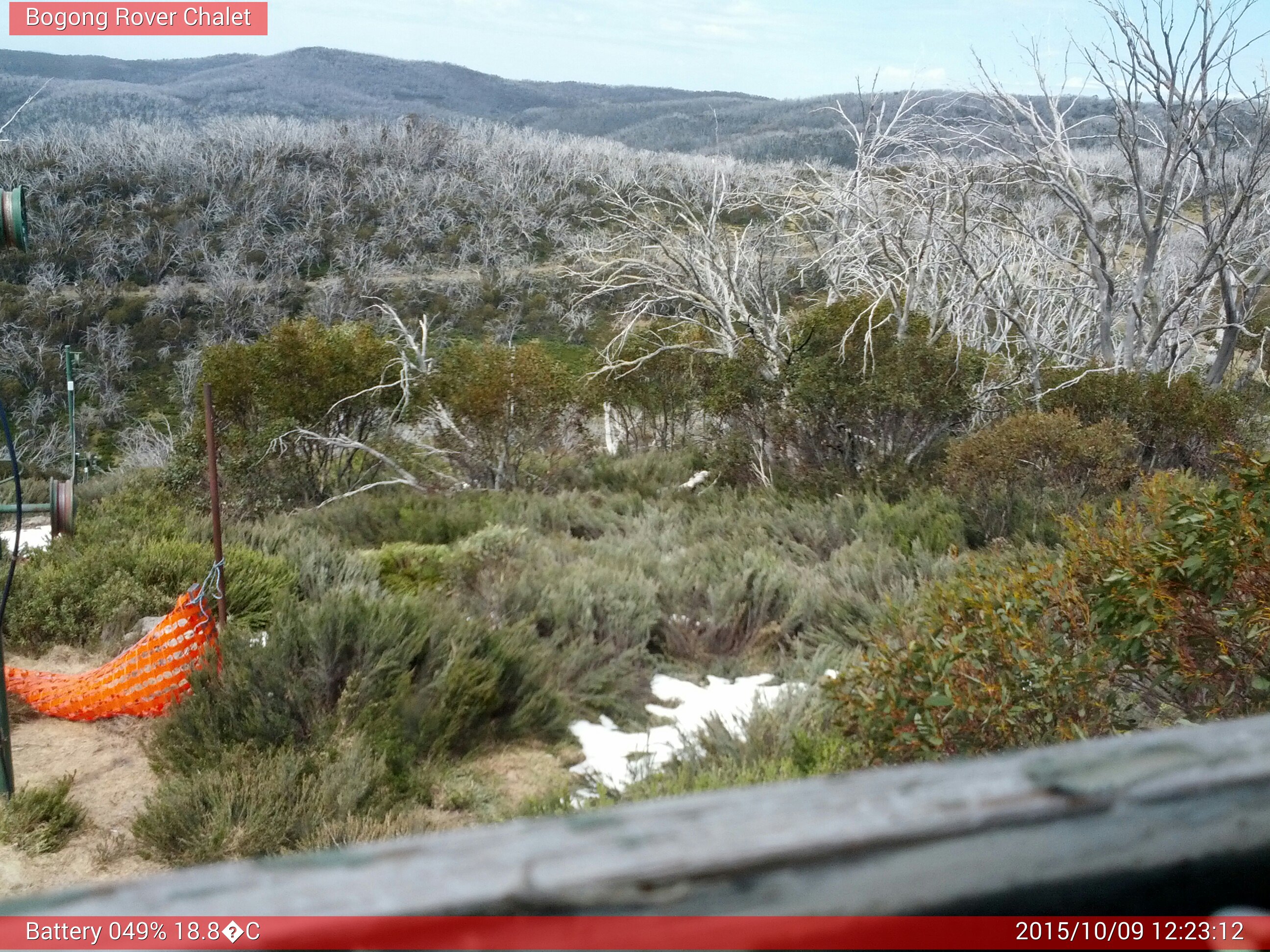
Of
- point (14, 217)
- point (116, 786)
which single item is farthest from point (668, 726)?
point (14, 217)

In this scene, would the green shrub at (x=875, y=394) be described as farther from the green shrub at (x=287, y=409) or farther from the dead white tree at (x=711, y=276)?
the green shrub at (x=287, y=409)

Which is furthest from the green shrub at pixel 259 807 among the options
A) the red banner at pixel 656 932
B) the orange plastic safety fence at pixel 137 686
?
the red banner at pixel 656 932

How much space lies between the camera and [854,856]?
1.58 ft

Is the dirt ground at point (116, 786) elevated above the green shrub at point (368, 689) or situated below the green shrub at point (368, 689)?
below

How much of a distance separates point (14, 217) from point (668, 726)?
11.3 ft

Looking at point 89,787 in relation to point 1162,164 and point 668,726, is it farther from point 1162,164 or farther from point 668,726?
point 1162,164

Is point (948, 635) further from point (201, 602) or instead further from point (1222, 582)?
point (201, 602)

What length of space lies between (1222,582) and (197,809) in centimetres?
352

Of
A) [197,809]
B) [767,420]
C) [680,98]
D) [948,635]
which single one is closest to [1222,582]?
[948,635]

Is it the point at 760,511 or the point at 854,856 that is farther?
the point at 760,511

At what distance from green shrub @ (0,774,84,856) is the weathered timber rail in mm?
3754

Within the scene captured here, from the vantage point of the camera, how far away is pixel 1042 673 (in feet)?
10.7

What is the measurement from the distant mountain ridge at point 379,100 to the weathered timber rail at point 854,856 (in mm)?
A: 53163

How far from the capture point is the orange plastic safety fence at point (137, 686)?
470cm
